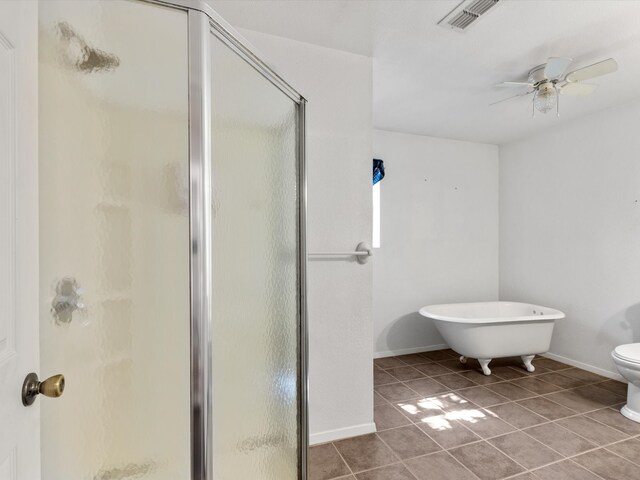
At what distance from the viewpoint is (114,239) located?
88 cm

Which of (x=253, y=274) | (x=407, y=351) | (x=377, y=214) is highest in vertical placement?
(x=377, y=214)

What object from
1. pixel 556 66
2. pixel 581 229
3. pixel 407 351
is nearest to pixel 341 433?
pixel 407 351

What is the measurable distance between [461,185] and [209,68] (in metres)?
3.66

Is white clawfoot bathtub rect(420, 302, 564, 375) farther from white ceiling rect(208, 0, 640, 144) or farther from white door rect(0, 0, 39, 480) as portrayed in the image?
white door rect(0, 0, 39, 480)

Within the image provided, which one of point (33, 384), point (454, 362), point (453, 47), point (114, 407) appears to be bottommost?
point (454, 362)

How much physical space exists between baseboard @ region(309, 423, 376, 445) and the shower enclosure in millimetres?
1133

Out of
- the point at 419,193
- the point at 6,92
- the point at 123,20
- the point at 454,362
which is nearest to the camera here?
the point at 6,92

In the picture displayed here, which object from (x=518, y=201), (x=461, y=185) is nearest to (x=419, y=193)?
(x=461, y=185)

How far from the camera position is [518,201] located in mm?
3900

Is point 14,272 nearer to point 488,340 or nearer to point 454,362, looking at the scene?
point 488,340

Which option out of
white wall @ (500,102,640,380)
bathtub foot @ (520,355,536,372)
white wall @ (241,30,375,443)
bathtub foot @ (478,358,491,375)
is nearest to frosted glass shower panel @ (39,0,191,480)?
white wall @ (241,30,375,443)

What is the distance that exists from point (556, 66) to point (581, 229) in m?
1.91

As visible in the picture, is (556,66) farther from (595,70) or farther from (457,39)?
(457,39)

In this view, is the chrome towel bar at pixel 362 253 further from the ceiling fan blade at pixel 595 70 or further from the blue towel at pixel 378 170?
the ceiling fan blade at pixel 595 70
